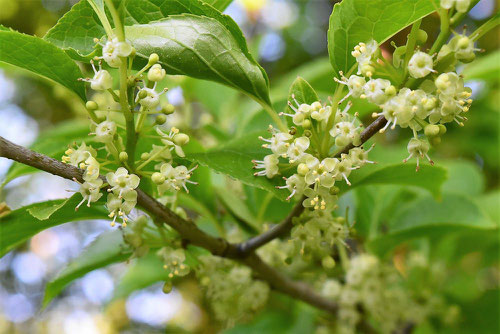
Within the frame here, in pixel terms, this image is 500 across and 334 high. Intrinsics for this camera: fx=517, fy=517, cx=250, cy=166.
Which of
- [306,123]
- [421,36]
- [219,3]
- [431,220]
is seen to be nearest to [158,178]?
[306,123]

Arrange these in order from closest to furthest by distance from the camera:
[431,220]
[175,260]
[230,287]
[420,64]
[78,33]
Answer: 1. [420,64]
2. [78,33]
3. [175,260]
4. [230,287]
5. [431,220]

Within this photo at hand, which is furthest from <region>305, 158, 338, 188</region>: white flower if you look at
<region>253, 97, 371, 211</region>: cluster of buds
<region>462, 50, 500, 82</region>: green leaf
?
<region>462, 50, 500, 82</region>: green leaf

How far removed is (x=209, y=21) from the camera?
0.93 meters

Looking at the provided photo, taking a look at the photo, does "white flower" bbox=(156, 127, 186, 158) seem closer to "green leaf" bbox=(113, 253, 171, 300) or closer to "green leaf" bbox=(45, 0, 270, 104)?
"green leaf" bbox=(45, 0, 270, 104)

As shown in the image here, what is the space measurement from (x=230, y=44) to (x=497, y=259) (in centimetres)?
199

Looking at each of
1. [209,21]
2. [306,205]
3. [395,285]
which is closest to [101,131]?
[209,21]

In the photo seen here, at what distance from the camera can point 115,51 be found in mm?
832

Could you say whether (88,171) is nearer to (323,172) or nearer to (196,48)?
(196,48)

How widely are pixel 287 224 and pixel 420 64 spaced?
42 cm

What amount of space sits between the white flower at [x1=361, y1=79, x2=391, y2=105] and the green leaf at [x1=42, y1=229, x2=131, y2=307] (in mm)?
694

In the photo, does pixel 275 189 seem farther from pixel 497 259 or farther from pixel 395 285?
pixel 497 259

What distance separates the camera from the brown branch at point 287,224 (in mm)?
875

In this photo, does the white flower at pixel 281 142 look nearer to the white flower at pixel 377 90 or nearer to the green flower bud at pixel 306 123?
the green flower bud at pixel 306 123

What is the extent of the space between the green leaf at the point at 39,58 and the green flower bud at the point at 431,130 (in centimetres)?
63
